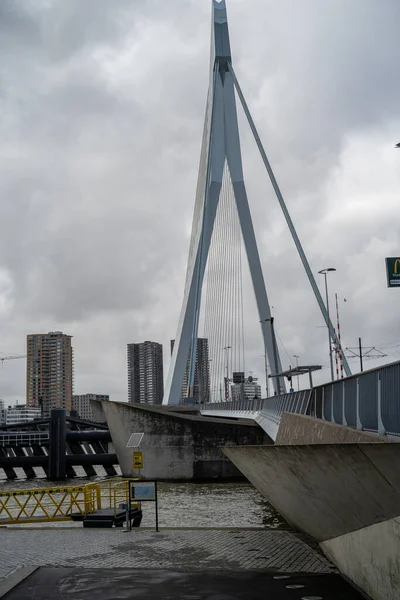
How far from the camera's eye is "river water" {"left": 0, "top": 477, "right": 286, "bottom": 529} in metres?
18.1

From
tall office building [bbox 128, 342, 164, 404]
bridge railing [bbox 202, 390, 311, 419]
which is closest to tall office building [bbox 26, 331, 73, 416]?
tall office building [bbox 128, 342, 164, 404]

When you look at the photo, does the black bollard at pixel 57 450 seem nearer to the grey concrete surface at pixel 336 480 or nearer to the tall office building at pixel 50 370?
the grey concrete surface at pixel 336 480

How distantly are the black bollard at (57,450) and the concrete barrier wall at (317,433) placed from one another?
2437 centimetres

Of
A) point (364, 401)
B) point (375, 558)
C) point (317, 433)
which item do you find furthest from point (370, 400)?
point (375, 558)

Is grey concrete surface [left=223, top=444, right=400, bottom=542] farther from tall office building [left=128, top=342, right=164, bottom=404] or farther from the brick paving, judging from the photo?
tall office building [left=128, top=342, right=164, bottom=404]

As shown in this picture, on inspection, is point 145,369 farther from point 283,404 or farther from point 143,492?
point 143,492

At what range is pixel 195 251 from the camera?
125 feet

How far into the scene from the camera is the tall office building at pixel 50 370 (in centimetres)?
14750

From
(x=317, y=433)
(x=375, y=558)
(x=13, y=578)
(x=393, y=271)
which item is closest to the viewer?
(x=375, y=558)

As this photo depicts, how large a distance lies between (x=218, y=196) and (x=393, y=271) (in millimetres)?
24916

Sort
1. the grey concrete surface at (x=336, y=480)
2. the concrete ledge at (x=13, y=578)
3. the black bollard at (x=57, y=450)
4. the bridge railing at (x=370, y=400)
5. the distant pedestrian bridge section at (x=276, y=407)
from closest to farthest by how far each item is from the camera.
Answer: the grey concrete surface at (x=336, y=480) → the bridge railing at (x=370, y=400) → the concrete ledge at (x=13, y=578) → the distant pedestrian bridge section at (x=276, y=407) → the black bollard at (x=57, y=450)

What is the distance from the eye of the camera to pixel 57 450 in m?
37.1

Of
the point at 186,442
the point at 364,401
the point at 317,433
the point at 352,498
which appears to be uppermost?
the point at 364,401

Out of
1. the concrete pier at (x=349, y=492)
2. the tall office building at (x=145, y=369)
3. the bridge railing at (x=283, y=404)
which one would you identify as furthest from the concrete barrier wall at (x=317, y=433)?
the tall office building at (x=145, y=369)
